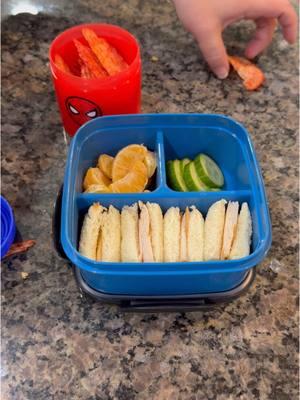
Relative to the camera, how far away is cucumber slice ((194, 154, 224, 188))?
2.34 ft

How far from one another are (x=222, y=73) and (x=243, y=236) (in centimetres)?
45

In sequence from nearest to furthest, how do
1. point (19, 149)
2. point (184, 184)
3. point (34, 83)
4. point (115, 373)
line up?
point (115, 373) < point (184, 184) < point (19, 149) < point (34, 83)

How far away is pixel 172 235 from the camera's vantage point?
631 mm

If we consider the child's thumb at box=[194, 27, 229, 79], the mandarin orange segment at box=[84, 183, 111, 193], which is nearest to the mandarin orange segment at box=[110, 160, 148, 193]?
the mandarin orange segment at box=[84, 183, 111, 193]

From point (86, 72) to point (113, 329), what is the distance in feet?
1.35

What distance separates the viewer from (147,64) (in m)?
0.99

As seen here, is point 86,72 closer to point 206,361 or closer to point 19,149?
point 19,149

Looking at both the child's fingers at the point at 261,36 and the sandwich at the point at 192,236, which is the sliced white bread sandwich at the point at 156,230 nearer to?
the sandwich at the point at 192,236

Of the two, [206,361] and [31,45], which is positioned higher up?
[31,45]

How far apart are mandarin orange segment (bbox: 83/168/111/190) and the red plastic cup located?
12 cm

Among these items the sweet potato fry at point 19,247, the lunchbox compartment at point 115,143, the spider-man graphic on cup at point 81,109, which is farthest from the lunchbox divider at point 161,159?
the sweet potato fry at point 19,247

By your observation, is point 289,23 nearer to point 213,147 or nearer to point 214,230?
point 213,147

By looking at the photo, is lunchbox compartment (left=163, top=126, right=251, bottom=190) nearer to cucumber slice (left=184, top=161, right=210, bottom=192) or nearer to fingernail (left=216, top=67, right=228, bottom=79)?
cucumber slice (left=184, top=161, right=210, bottom=192)

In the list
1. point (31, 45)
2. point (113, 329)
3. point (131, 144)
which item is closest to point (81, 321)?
point (113, 329)
